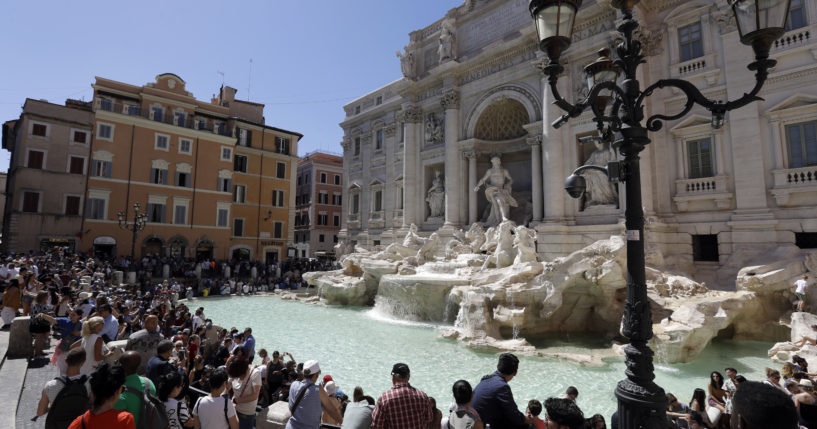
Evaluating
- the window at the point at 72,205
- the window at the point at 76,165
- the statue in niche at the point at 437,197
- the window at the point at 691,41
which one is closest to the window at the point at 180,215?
the window at the point at 72,205

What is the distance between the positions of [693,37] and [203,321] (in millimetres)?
16836

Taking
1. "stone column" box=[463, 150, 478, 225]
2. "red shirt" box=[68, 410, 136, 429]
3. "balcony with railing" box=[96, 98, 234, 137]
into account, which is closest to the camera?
"red shirt" box=[68, 410, 136, 429]

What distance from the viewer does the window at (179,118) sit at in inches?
1033

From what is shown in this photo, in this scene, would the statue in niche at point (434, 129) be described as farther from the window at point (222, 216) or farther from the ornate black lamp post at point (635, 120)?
the ornate black lamp post at point (635, 120)

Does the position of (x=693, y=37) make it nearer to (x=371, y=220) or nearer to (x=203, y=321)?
(x=203, y=321)

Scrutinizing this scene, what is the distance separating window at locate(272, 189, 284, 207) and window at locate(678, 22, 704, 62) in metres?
26.6

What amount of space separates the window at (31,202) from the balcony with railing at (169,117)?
231 inches

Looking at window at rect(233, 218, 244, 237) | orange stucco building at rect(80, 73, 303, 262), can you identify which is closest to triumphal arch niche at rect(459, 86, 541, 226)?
orange stucco building at rect(80, 73, 303, 262)

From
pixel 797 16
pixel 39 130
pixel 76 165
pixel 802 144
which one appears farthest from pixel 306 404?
pixel 39 130

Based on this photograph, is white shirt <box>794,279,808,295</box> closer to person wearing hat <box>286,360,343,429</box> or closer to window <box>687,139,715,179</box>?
window <box>687,139,715,179</box>

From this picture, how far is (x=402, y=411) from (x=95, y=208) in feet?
88.3

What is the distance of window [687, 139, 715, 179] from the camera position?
12.9m

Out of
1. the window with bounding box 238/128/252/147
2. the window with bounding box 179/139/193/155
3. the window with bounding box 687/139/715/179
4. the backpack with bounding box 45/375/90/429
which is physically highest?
the window with bounding box 238/128/252/147

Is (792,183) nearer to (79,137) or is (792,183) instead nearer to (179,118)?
(179,118)
